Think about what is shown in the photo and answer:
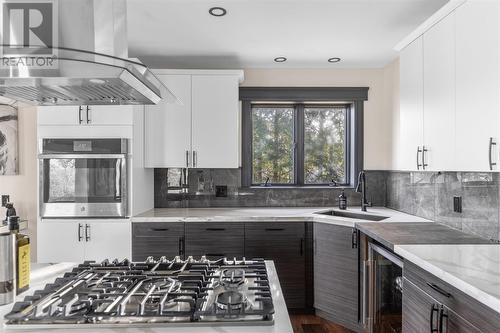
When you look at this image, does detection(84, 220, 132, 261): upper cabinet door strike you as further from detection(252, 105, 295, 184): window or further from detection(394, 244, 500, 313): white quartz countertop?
detection(394, 244, 500, 313): white quartz countertop

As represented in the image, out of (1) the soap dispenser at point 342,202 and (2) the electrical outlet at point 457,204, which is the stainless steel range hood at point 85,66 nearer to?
(2) the electrical outlet at point 457,204

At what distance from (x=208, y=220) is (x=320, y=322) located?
1330 millimetres

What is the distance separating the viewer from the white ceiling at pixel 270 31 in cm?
234

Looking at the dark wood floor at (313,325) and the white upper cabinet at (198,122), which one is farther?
the white upper cabinet at (198,122)

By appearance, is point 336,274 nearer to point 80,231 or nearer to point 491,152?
point 491,152

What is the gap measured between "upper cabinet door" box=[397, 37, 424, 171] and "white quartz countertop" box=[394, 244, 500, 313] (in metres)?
0.78

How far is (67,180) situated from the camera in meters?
2.93

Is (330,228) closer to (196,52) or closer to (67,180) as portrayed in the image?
(196,52)

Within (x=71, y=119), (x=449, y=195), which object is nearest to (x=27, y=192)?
(x=71, y=119)

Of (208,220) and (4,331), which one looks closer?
(4,331)

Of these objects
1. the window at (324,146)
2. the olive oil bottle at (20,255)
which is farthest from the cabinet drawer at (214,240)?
the olive oil bottle at (20,255)

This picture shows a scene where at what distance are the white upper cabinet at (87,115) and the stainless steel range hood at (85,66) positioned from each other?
1.58 m

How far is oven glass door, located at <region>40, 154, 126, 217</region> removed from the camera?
293 centimetres

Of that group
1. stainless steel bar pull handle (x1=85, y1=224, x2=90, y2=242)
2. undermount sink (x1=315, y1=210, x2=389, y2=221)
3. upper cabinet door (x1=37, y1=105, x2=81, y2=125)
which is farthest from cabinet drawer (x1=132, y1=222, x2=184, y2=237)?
undermount sink (x1=315, y1=210, x2=389, y2=221)
